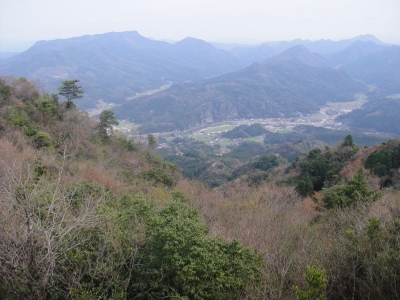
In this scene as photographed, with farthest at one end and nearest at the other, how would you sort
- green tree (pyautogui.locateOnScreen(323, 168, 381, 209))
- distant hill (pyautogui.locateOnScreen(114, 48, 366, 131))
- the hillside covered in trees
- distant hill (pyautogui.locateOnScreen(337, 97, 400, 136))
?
distant hill (pyautogui.locateOnScreen(114, 48, 366, 131))
distant hill (pyautogui.locateOnScreen(337, 97, 400, 136))
green tree (pyautogui.locateOnScreen(323, 168, 381, 209))
the hillside covered in trees

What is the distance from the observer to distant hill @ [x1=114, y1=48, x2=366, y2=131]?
94.5 meters

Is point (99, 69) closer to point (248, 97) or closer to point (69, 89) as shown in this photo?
point (248, 97)

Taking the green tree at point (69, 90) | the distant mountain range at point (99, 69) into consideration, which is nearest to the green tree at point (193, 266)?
the green tree at point (69, 90)

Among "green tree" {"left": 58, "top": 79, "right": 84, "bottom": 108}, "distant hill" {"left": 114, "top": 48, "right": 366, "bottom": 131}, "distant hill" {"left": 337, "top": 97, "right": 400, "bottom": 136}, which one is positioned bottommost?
"distant hill" {"left": 337, "top": 97, "right": 400, "bottom": 136}

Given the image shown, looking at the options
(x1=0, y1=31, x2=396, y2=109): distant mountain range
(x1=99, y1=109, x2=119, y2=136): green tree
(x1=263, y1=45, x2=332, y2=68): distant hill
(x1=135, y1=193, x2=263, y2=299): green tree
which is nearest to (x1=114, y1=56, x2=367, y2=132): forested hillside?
(x1=0, y1=31, x2=396, y2=109): distant mountain range

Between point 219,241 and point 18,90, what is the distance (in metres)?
23.3

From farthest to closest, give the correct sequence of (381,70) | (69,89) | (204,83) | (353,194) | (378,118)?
1. (381,70)
2. (204,83)
3. (378,118)
4. (69,89)
5. (353,194)

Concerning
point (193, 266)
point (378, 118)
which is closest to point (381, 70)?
point (378, 118)

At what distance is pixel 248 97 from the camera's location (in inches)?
4451

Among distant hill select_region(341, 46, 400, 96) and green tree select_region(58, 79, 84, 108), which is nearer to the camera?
green tree select_region(58, 79, 84, 108)

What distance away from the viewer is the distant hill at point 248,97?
94.5m

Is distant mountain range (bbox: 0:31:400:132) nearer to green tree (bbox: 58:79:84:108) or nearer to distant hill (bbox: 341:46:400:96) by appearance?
distant hill (bbox: 341:46:400:96)

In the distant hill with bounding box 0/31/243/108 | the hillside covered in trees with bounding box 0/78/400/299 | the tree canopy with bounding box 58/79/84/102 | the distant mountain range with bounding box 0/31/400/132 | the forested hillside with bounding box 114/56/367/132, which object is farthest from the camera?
the distant hill with bounding box 0/31/243/108

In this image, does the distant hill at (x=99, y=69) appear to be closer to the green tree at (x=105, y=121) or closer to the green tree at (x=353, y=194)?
the green tree at (x=105, y=121)
